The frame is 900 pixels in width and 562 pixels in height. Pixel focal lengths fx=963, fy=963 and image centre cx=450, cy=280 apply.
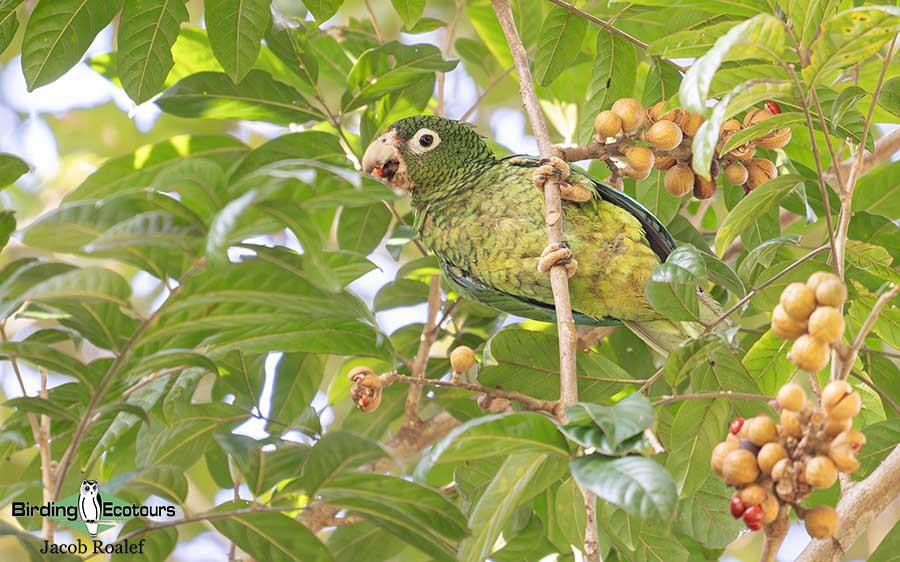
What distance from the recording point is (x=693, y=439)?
5.82ft

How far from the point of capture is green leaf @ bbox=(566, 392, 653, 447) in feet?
4.09

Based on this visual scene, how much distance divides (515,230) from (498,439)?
108 cm

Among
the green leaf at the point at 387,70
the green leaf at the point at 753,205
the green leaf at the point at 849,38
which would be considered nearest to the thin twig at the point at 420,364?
the green leaf at the point at 387,70

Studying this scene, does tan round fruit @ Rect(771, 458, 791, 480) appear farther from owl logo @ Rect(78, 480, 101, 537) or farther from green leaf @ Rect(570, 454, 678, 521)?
owl logo @ Rect(78, 480, 101, 537)

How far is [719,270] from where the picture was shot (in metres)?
1.90

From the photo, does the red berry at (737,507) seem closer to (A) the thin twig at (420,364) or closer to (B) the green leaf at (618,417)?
(B) the green leaf at (618,417)

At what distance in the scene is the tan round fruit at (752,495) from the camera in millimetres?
1218

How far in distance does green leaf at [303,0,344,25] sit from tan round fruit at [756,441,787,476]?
4.51ft

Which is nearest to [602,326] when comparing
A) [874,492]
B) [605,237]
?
[605,237]

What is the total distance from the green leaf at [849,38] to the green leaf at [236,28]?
116 centimetres

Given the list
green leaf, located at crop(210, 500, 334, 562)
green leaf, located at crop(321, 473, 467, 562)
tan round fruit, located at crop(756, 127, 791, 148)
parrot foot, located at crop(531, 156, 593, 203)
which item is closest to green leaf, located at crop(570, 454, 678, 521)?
green leaf, located at crop(321, 473, 467, 562)

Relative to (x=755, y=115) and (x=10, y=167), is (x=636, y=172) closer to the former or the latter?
(x=755, y=115)

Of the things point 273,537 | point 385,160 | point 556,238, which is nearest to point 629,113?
point 556,238

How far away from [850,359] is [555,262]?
2.69 feet
